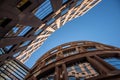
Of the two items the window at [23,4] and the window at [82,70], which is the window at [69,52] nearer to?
the window at [82,70]

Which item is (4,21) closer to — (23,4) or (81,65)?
(23,4)

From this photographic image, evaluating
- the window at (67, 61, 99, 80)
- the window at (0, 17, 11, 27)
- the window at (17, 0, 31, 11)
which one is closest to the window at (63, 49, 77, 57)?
the window at (67, 61, 99, 80)

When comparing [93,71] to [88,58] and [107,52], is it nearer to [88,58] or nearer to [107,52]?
[88,58]

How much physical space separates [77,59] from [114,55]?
4.37 m

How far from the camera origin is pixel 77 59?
812 inches

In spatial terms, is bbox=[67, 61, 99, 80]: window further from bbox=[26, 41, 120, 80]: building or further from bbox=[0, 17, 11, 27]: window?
bbox=[0, 17, 11, 27]: window

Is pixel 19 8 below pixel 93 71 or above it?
above

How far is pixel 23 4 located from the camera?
1547cm

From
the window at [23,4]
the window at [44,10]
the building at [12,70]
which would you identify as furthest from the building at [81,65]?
the building at [12,70]

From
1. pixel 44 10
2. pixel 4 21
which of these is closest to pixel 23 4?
pixel 4 21

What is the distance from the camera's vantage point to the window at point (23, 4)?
1515 cm

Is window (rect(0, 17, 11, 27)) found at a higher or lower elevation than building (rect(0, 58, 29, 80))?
lower

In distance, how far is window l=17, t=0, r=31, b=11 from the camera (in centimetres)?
1515

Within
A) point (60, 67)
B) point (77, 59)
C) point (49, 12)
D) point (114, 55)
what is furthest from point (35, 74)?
point (114, 55)
